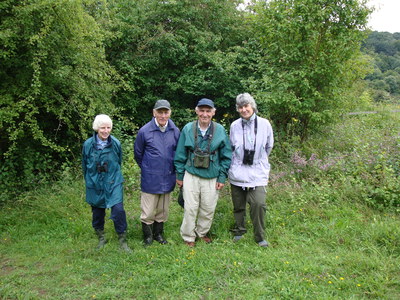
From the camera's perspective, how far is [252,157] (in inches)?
155

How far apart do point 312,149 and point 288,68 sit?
6.02ft

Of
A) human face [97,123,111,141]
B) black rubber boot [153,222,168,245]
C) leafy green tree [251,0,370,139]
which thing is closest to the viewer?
human face [97,123,111,141]

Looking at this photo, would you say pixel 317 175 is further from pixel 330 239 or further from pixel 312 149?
pixel 330 239

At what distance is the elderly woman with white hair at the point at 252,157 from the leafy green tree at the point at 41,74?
3.25m

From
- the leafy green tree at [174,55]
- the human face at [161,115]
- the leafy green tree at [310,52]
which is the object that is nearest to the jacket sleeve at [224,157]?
the human face at [161,115]

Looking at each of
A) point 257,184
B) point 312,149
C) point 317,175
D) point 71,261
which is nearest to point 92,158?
point 71,261

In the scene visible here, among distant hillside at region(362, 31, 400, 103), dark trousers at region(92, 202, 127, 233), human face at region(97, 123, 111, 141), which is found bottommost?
dark trousers at region(92, 202, 127, 233)

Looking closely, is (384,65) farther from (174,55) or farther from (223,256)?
(223,256)

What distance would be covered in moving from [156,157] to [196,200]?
740 mm

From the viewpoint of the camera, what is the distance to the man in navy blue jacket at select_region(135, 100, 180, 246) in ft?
13.0

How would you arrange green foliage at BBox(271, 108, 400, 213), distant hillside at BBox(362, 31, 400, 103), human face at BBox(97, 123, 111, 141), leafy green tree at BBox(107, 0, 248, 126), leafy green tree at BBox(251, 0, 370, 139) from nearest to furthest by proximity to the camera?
human face at BBox(97, 123, 111, 141) → green foliage at BBox(271, 108, 400, 213) → leafy green tree at BBox(251, 0, 370, 139) → leafy green tree at BBox(107, 0, 248, 126) → distant hillside at BBox(362, 31, 400, 103)

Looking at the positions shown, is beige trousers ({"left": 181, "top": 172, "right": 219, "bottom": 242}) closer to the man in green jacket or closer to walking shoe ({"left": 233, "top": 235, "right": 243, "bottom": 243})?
the man in green jacket

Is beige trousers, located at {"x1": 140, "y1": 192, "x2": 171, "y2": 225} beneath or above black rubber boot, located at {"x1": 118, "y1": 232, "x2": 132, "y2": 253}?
above

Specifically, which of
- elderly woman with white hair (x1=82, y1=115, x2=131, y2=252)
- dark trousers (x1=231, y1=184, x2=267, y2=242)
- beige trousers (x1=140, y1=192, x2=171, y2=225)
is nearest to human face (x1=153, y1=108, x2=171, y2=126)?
elderly woman with white hair (x1=82, y1=115, x2=131, y2=252)
